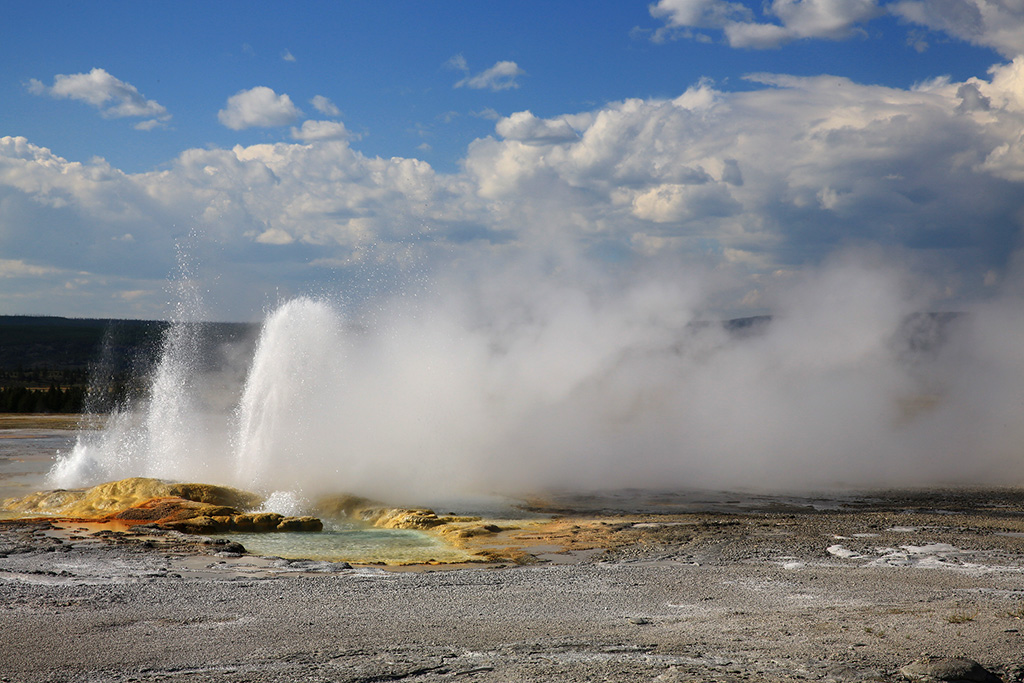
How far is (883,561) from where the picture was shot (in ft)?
47.0

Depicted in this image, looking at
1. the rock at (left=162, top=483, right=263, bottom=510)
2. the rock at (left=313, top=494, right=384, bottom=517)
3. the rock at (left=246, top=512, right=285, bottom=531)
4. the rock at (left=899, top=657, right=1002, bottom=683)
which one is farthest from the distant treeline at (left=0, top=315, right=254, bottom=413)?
the rock at (left=899, top=657, right=1002, bottom=683)

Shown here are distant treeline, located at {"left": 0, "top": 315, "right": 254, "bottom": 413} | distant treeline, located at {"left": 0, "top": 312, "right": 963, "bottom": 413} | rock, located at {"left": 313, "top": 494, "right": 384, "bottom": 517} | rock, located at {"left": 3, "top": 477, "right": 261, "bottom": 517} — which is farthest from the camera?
distant treeline, located at {"left": 0, "top": 315, "right": 254, "bottom": 413}

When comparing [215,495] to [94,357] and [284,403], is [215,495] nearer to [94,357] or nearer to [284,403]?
[284,403]

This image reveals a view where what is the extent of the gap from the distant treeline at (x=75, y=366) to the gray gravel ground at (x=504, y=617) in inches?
1831

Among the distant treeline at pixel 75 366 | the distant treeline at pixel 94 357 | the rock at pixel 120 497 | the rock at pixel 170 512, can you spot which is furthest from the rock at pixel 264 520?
the distant treeline at pixel 75 366

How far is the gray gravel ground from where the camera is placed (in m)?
8.15

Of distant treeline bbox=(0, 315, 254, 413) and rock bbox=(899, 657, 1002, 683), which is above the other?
distant treeline bbox=(0, 315, 254, 413)

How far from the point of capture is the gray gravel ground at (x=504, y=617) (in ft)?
26.7

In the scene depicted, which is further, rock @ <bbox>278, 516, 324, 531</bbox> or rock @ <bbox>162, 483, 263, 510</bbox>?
rock @ <bbox>162, 483, 263, 510</bbox>

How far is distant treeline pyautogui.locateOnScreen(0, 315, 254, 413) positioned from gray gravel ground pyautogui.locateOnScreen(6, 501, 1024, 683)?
4651cm

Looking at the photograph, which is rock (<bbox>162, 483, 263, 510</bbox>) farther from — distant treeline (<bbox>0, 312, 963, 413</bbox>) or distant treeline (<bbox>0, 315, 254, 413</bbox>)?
distant treeline (<bbox>0, 315, 254, 413</bbox>)

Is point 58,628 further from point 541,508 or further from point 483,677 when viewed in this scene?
point 541,508

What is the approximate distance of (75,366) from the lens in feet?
314

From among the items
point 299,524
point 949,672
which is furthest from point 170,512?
point 949,672
